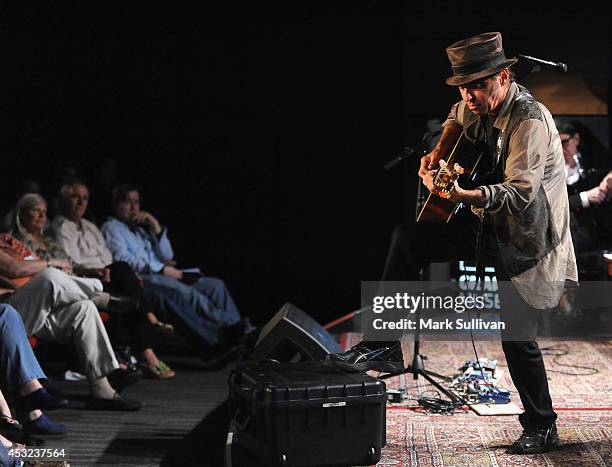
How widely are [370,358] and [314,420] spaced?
1.56 feet

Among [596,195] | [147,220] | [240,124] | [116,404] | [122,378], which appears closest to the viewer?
[116,404]

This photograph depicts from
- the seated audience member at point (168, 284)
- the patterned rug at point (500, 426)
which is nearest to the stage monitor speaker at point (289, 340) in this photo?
the patterned rug at point (500, 426)

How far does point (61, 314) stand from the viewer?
14.9 feet

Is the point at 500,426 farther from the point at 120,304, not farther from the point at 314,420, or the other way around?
the point at 120,304

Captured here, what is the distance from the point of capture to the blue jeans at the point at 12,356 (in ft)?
12.6

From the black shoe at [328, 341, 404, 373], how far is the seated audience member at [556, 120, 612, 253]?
8.86 ft

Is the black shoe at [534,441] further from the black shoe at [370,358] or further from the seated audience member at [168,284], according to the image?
the seated audience member at [168,284]

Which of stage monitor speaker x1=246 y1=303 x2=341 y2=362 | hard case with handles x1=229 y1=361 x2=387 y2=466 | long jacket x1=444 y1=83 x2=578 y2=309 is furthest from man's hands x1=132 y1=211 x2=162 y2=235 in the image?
long jacket x1=444 y1=83 x2=578 y2=309

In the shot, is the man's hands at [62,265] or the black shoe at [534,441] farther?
the man's hands at [62,265]

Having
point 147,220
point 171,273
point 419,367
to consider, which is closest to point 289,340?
point 419,367

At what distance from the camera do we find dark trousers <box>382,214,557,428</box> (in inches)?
127

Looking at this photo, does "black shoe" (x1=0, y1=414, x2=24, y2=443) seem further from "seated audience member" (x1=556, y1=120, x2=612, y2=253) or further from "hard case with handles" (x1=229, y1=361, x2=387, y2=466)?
"seated audience member" (x1=556, y1=120, x2=612, y2=253)

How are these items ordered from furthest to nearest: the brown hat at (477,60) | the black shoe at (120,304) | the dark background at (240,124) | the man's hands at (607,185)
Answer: the dark background at (240,124), the man's hands at (607,185), the black shoe at (120,304), the brown hat at (477,60)

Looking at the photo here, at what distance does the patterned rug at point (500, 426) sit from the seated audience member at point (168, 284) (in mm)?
1329
